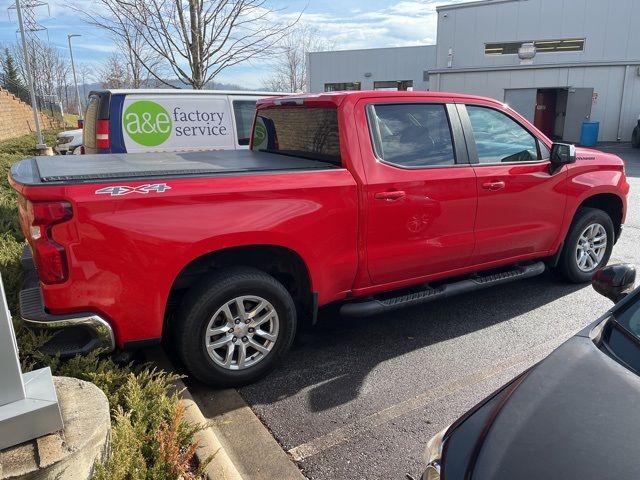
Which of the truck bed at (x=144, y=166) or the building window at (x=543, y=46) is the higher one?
the building window at (x=543, y=46)

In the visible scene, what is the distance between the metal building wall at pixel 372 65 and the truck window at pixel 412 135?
30.7m

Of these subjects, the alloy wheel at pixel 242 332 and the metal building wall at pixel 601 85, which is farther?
the metal building wall at pixel 601 85

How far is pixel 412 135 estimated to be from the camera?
4.13 metres

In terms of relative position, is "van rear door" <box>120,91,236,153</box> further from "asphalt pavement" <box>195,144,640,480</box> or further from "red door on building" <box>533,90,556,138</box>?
"red door on building" <box>533,90,556,138</box>

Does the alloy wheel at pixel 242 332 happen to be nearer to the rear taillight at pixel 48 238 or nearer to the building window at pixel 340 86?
the rear taillight at pixel 48 238

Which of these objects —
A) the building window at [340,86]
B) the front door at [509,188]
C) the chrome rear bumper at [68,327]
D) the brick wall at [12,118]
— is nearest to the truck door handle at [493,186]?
the front door at [509,188]

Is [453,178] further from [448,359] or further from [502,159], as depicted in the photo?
[448,359]

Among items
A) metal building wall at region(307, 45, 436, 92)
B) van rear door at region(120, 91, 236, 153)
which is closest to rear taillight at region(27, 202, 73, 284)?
van rear door at region(120, 91, 236, 153)

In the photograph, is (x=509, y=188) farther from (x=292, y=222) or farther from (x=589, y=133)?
(x=589, y=133)

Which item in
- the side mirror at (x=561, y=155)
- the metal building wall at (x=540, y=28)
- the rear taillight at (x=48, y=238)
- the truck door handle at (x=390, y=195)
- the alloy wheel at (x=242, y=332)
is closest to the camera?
the rear taillight at (x=48, y=238)

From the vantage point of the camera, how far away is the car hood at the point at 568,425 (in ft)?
5.33

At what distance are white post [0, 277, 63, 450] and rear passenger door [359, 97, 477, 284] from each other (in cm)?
232

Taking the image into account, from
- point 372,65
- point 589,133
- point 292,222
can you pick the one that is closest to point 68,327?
point 292,222

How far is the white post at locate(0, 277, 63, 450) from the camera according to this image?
209 cm
